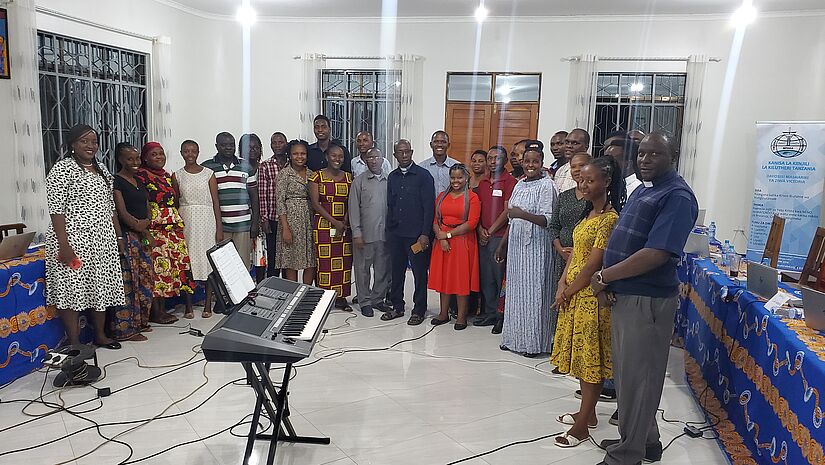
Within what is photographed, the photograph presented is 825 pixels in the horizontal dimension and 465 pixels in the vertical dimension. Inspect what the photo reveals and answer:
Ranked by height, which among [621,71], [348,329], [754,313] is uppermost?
[621,71]

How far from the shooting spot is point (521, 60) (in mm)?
7672

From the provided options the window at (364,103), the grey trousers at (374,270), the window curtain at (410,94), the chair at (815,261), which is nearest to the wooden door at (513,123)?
the window curtain at (410,94)

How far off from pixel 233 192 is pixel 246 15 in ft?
13.8

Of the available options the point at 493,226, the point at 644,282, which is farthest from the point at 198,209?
the point at 644,282

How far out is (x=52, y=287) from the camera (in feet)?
12.2

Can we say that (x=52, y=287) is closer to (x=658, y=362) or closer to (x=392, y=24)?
(x=658, y=362)

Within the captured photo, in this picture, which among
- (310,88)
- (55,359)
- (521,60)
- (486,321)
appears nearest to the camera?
(55,359)

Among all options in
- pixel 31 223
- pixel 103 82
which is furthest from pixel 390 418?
pixel 103 82

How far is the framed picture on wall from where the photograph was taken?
16.8ft

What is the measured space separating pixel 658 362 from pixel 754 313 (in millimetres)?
719

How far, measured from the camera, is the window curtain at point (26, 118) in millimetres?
5242

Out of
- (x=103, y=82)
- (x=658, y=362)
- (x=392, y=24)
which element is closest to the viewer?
(x=658, y=362)

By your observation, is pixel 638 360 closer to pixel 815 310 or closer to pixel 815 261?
pixel 815 310

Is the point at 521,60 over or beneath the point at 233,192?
over
